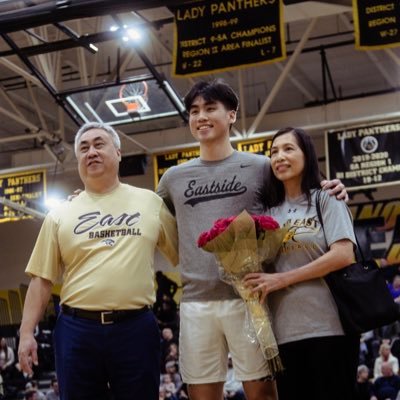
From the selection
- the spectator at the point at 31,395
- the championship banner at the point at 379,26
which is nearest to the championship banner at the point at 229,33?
the championship banner at the point at 379,26

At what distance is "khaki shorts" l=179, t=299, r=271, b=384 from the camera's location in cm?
353

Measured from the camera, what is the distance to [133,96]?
35.7 ft

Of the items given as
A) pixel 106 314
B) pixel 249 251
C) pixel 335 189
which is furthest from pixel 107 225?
pixel 335 189

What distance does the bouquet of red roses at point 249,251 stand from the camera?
10.9 feet

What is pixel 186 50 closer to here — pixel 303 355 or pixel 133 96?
pixel 133 96

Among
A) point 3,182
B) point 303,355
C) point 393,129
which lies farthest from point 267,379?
point 3,182

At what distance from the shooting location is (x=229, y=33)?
803 cm

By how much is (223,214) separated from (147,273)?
51cm

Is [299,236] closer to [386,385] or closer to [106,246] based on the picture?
[106,246]

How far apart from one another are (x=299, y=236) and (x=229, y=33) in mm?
4983

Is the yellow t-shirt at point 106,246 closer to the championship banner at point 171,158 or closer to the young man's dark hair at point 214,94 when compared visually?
the young man's dark hair at point 214,94

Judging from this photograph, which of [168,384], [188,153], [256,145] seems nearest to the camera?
[168,384]

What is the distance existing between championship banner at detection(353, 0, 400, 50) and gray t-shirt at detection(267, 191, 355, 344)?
4627 mm

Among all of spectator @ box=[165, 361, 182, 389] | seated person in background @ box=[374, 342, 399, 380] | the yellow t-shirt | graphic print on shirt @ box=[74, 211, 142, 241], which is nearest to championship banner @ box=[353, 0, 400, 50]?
the yellow t-shirt
